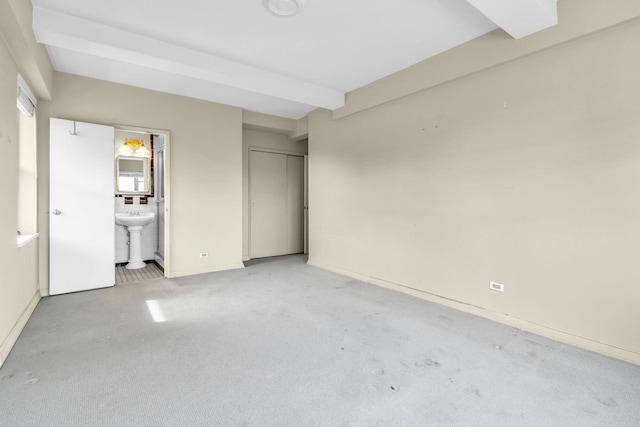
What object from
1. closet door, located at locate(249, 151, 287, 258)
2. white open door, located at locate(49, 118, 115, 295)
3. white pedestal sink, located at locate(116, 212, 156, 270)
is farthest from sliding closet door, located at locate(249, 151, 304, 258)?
white open door, located at locate(49, 118, 115, 295)

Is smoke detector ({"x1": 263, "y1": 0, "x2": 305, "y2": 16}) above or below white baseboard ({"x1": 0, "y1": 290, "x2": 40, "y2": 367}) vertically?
above

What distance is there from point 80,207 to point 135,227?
4.27 feet

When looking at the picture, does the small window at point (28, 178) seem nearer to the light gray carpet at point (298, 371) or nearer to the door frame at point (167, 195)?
the light gray carpet at point (298, 371)

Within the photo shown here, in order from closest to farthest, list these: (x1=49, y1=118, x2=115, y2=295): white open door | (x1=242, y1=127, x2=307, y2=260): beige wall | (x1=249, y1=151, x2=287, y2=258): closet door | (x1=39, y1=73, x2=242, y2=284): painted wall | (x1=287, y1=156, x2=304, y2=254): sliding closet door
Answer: (x1=49, y1=118, x2=115, y2=295): white open door
(x1=39, y1=73, x2=242, y2=284): painted wall
(x1=242, y1=127, x2=307, y2=260): beige wall
(x1=249, y1=151, x2=287, y2=258): closet door
(x1=287, y1=156, x2=304, y2=254): sliding closet door

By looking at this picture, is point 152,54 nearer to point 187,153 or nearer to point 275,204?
point 187,153

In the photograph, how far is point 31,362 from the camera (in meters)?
2.12

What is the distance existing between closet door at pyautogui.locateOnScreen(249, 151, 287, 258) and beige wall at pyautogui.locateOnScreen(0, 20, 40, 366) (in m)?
3.46

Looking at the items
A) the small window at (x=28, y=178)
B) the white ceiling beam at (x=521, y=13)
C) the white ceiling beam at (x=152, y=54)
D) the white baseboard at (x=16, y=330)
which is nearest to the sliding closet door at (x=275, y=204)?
the white ceiling beam at (x=152, y=54)

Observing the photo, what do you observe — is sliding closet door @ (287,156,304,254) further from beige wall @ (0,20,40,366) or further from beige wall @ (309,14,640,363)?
beige wall @ (0,20,40,366)

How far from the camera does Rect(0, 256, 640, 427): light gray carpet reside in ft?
5.37

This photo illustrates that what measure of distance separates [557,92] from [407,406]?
8.66 feet

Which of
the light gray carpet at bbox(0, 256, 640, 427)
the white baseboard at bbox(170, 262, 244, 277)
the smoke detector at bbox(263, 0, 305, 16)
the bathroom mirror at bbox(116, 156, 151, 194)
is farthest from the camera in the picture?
the bathroom mirror at bbox(116, 156, 151, 194)

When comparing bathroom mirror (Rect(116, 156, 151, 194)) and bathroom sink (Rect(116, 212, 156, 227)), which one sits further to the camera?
bathroom mirror (Rect(116, 156, 151, 194))

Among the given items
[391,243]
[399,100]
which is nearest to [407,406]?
[391,243]
